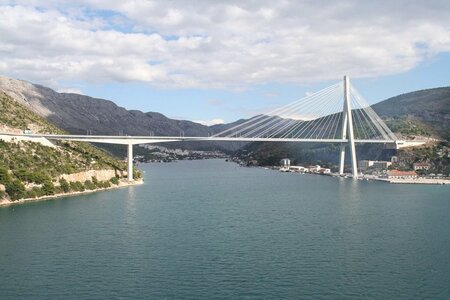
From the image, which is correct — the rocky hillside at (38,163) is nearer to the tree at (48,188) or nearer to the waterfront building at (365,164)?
the tree at (48,188)

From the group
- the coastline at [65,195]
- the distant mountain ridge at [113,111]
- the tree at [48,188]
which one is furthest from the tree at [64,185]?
the distant mountain ridge at [113,111]

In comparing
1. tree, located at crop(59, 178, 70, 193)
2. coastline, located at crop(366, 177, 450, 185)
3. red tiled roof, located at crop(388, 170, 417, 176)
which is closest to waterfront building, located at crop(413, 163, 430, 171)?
red tiled roof, located at crop(388, 170, 417, 176)

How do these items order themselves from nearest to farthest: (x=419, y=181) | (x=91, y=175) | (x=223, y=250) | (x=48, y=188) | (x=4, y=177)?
1. (x=223, y=250)
2. (x=4, y=177)
3. (x=48, y=188)
4. (x=91, y=175)
5. (x=419, y=181)

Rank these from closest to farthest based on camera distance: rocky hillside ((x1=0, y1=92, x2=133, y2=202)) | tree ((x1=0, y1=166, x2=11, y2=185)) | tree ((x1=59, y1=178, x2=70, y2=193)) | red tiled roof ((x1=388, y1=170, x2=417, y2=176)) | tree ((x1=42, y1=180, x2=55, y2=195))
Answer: tree ((x1=0, y1=166, x2=11, y2=185)) < rocky hillside ((x1=0, y1=92, x2=133, y2=202)) < tree ((x1=42, y1=180, x2=55, y2=195)) < tree ((x1=59, y1=178, x2=70, y2=193)) < red tiled roof ((x1=388, y1=170, x2=417, y2=176))

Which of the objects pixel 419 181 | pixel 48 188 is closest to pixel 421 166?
pixel 419 181

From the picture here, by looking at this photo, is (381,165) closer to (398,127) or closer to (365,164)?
(365,164)

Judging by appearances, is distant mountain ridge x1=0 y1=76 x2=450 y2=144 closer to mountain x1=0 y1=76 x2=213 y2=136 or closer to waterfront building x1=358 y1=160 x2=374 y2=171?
mountain x1=0 y1=76 x2=213 y2=136
